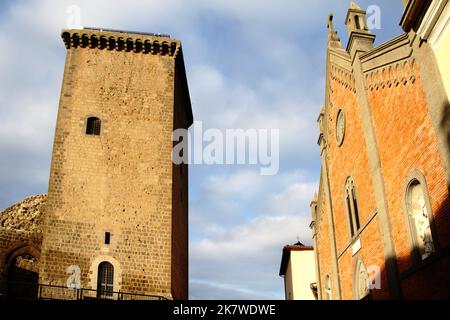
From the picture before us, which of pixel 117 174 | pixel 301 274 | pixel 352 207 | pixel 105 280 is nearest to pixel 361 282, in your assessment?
pixel 352 207

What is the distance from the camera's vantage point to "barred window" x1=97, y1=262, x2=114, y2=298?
19469mm

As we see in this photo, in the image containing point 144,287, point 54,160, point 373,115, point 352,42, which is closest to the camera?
point 373,115

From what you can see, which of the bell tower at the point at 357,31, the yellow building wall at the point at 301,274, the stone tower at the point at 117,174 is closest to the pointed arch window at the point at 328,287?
the stone tower at the point at 117,174

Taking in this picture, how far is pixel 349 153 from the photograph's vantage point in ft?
55.5

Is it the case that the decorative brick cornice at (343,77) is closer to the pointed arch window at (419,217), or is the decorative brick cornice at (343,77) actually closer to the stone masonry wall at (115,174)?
the pointed arch window at (419,217)

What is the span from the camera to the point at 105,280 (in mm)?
19812

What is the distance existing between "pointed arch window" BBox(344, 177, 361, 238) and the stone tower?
8513 mm

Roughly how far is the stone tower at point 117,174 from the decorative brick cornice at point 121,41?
52 mm

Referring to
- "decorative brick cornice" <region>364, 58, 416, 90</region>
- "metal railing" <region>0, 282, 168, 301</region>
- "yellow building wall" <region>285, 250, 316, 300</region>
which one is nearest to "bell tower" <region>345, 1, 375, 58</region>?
"decorative brick cornice" <region>364, 58, 416, 90</region>

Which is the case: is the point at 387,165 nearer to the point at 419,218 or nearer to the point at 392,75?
the point at 419,218

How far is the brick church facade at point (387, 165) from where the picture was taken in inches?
410
